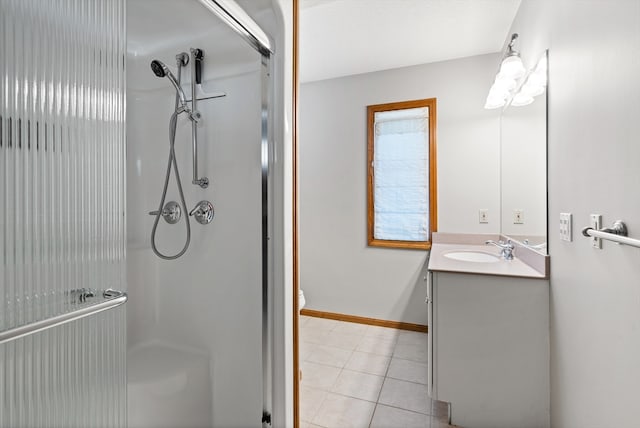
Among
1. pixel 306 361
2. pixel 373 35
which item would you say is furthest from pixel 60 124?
pixel 373 35

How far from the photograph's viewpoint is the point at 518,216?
2146 mm

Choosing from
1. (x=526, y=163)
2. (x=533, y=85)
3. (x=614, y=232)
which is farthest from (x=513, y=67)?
(x=614, y=232)

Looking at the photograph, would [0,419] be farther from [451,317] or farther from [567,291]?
[567,291]

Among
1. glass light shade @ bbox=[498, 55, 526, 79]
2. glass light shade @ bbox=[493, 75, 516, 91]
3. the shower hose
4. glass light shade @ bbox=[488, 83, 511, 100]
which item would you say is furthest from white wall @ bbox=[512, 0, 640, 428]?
the shower hose

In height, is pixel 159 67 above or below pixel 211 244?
above

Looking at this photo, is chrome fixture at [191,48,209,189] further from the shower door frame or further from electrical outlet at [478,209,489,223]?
electrical outlet at [478,209,489,223]

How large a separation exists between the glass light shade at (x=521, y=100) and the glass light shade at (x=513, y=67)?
130 mm

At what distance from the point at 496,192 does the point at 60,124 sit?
2821 mm

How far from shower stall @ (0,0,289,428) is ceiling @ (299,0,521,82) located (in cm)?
106

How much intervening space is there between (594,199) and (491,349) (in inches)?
33.8

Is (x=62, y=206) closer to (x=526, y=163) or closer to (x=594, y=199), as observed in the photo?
(x=594, y=199)

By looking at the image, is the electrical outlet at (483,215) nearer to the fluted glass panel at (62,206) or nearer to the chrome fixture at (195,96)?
the chrome fixture at (195,96)

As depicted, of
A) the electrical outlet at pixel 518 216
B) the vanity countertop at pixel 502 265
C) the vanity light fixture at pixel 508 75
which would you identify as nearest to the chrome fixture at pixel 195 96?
the vanity countertop at pixel 502 265

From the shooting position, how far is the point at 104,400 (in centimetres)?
68
